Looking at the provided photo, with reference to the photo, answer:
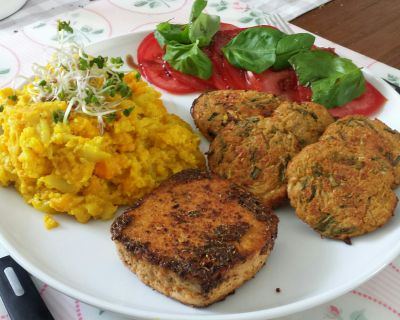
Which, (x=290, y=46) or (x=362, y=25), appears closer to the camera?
(x=290, y=46)

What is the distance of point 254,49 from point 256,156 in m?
1.17

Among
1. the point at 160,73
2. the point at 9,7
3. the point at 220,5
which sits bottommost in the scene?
the point at 9,7

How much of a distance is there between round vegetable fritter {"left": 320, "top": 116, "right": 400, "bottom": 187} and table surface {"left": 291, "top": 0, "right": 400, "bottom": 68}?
1.86 m

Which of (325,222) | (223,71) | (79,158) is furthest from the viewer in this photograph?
(223,71)

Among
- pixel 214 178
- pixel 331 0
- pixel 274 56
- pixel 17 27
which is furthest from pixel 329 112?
pixel 17 27

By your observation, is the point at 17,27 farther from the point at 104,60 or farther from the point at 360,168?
the point at 360,168

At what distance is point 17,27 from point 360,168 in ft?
12.4

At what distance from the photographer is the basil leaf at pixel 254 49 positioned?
140 inches

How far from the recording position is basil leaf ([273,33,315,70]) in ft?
11.6

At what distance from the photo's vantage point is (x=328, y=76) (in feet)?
11.2

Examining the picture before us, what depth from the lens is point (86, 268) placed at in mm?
2391

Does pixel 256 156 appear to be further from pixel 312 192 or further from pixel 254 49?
pixel 254 49

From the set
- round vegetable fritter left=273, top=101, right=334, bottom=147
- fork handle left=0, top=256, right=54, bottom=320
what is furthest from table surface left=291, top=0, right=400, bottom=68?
fork handle left=0, top=256, right=54, bottom=320

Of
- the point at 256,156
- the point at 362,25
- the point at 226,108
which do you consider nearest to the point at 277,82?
the point at 226,108
